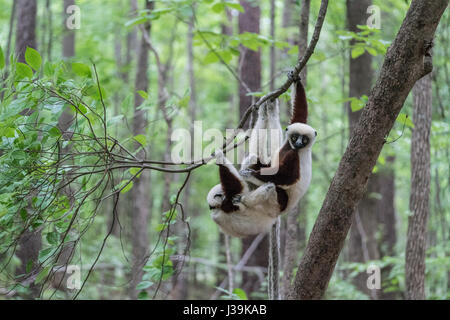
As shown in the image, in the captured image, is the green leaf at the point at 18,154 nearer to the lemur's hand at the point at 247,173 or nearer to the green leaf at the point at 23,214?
the green leaf at the point at 23,214

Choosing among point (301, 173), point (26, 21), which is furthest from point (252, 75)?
point (301, 173)

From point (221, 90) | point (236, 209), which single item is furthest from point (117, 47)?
point (236, 209)

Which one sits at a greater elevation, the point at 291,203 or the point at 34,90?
the point at 34,90

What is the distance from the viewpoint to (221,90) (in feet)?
58.7

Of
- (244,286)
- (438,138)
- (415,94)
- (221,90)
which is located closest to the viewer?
(415,94)

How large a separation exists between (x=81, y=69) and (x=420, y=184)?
5.46 meters

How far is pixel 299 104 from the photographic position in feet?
15.1

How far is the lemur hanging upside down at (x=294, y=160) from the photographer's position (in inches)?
168

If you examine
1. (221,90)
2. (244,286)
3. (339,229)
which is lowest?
(244,286)

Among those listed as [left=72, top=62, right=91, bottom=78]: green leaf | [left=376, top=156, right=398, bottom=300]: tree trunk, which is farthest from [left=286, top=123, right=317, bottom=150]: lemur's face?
[left=376, top=156, right=398, bottom=300]: tree trunk

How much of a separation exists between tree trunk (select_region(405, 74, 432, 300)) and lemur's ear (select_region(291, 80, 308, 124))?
9.42 feet

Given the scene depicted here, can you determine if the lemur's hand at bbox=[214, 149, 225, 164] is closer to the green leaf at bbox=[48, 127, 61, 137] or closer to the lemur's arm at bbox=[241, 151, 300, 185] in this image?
the lemur's arm at bbox=[241, 151, 300, 185]
